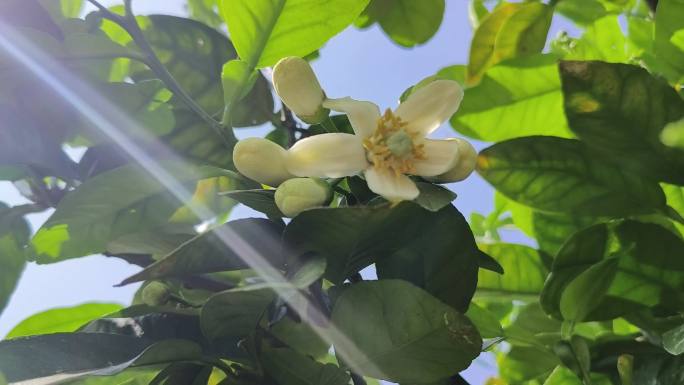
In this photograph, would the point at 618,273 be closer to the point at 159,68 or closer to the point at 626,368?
the point at 626,368

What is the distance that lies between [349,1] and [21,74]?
1.24ft

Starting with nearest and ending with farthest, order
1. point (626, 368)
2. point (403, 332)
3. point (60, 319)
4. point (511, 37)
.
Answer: point (403, 332) < point (626, 368) < point (60, 319) < point (511, 37)

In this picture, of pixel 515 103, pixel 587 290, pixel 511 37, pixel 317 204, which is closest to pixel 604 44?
pixel 511 37

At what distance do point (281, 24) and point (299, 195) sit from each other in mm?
241

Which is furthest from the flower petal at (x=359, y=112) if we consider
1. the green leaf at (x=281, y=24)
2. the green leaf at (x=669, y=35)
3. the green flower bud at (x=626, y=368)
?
the green leaf at (x=669, y=35)

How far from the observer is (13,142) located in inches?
31.5

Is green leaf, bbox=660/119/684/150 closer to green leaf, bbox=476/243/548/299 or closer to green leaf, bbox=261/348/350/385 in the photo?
green leaf, bbox=476/243/548/299

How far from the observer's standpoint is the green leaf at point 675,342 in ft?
2.18

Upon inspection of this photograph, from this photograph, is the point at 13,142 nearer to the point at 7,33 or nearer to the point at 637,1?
the point at 7,33

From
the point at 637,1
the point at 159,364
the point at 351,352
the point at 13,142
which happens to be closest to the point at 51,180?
the point at 13,142

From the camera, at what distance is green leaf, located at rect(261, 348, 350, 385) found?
63cm

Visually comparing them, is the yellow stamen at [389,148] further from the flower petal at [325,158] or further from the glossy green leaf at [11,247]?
the glossy green leaf at [11,247]

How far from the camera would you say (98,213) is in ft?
2.42

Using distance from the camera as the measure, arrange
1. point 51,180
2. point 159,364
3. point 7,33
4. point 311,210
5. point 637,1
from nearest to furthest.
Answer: point 311,210 → point 159,364 → point 7,33 → point 51,180 → point 637,1
